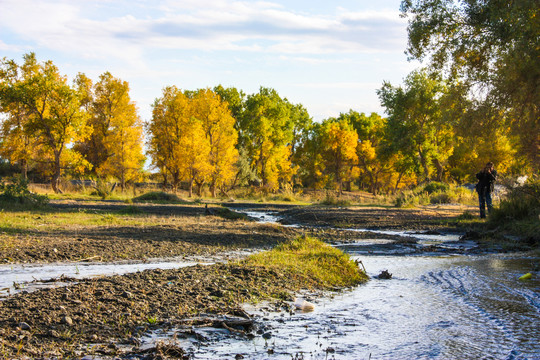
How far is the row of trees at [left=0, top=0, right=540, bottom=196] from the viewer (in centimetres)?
1903

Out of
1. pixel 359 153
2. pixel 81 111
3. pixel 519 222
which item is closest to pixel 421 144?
pixel 359 153

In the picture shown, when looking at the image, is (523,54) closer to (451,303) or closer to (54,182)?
(451,303)

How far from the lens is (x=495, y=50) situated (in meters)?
20.4

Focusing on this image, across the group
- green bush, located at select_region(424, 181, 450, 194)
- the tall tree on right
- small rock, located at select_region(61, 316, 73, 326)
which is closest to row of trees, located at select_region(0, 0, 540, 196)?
the tall tree on right

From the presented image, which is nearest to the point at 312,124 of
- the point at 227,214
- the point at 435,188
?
the point at 435,188

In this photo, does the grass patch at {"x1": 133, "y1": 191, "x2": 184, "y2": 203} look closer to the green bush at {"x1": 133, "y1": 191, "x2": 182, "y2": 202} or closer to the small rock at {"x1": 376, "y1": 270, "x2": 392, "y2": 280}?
the green bush at {"x1": 133, "y1": 191, "x2": 182, "y2": 202}

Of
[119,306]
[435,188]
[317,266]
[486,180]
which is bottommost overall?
[317,266]

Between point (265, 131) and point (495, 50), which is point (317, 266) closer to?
point (495, 50)

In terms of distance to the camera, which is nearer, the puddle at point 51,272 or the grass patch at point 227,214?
the puddle at point 51,272

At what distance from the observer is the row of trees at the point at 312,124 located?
1903cm

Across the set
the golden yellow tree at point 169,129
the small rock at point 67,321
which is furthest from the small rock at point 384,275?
the golden yellow tree at point 169,129

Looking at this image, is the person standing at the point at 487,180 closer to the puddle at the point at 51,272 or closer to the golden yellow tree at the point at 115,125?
the puddle at the point at 51,272

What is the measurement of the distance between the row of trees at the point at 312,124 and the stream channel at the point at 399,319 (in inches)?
416

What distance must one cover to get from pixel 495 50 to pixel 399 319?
56.7 ft
